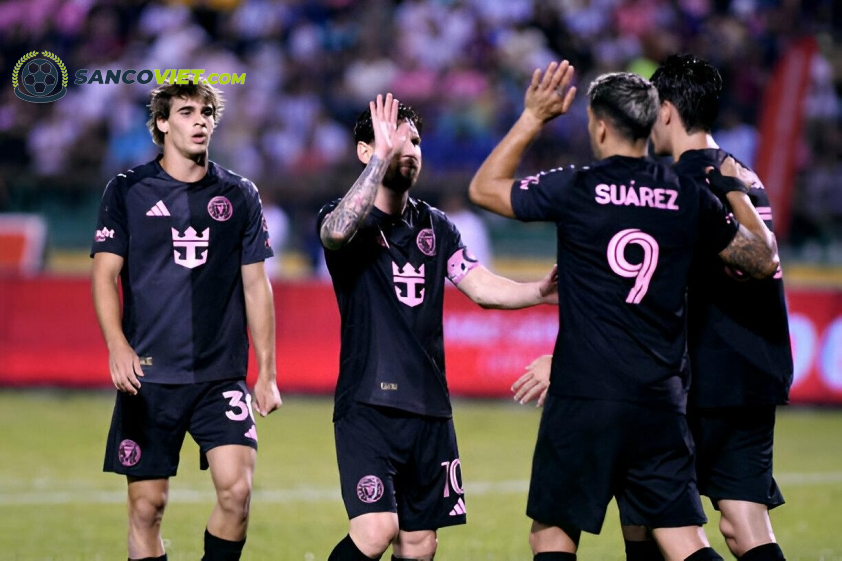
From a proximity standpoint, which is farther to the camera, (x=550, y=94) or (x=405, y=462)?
(x=405, y=462)

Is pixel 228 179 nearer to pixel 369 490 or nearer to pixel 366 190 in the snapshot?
pixel 366 190

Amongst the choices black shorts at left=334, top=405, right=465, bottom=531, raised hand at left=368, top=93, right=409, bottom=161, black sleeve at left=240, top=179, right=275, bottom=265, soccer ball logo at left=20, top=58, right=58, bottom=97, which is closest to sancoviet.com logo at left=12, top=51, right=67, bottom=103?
soccer ball logo at left=20, top=58, right=58, bottom=97

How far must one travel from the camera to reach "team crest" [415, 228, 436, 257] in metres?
6.07

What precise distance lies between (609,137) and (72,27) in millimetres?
17119

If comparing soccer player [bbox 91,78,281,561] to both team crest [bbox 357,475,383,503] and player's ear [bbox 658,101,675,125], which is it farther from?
player's ear [bbox 658,101,675,125]

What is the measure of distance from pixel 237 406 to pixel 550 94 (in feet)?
7.65

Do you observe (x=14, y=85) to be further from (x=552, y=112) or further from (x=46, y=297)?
(x=552, y=112)

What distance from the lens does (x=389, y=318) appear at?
595 cm

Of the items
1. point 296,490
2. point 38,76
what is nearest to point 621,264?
point 296,490

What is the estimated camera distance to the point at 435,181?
1680cm

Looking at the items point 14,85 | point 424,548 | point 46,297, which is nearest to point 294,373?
point 46,297

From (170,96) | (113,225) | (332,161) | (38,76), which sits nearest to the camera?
(113,225)

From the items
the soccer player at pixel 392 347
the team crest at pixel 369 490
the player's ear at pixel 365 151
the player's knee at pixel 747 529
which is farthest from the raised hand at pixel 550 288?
the player's knee at pixel 747 529

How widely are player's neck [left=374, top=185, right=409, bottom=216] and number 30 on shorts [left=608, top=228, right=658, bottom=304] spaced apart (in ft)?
3.98
